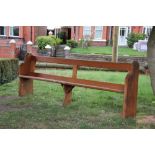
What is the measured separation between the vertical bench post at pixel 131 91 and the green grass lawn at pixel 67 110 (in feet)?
0.41

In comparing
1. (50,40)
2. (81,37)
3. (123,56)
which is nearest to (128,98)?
(123,56)

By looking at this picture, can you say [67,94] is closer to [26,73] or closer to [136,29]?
[26,73]

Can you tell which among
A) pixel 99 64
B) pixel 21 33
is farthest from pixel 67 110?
pixel 21 33

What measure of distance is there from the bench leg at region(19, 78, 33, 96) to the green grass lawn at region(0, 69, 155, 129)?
15 cm

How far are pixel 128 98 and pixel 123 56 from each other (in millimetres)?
11160

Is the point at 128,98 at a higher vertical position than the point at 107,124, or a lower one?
higher

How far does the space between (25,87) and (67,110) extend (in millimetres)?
1425

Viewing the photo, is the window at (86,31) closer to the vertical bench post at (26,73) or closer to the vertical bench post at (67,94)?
the vertical bench post at (26,73)

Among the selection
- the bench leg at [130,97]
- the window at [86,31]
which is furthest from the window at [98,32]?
the bench leg at [130,97]

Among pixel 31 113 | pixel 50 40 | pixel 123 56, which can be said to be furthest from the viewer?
pixel 50 40

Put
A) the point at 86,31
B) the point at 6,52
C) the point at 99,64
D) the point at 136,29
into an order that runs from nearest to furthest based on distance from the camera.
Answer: the point at 99,64 < the point at 6,52 < the point at 86,31 < the point at 136,29

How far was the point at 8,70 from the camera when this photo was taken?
865 centimetres

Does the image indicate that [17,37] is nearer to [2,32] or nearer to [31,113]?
[2,32]

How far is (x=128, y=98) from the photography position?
15.8 ft
